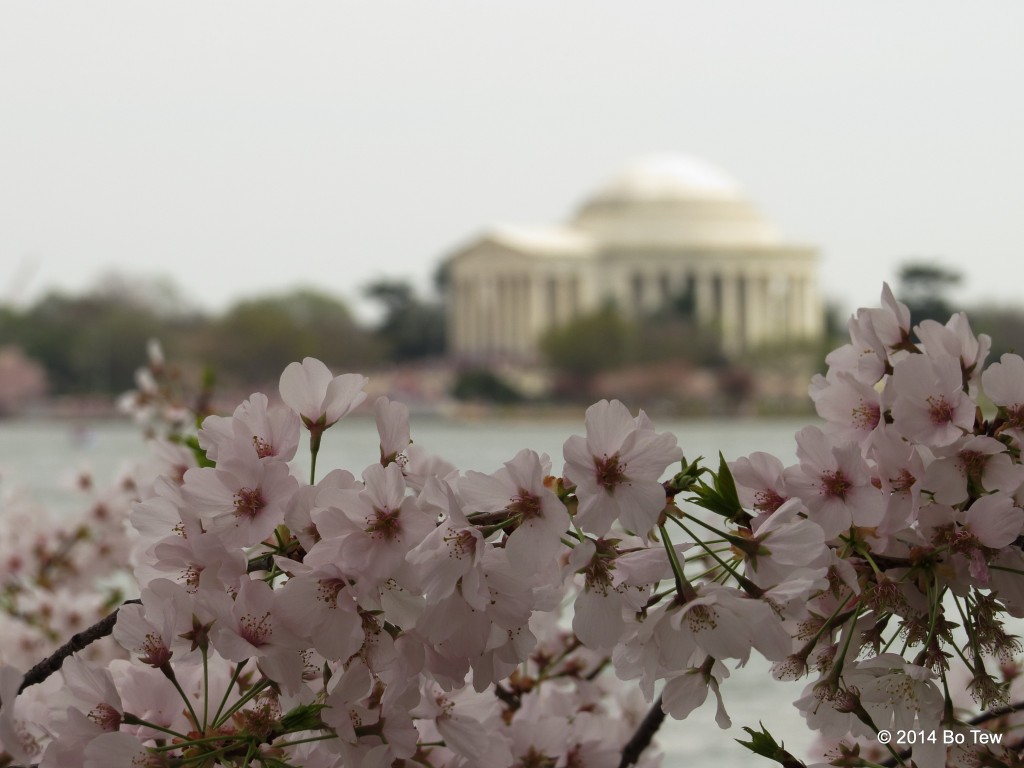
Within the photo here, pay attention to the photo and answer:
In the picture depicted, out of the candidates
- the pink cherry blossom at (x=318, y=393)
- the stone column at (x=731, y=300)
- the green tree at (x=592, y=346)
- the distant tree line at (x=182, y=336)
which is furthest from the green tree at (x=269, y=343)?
the pink cherry blossom at (x=318, y=393)

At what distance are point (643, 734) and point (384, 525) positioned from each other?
21.2 inches

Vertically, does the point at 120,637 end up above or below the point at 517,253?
above

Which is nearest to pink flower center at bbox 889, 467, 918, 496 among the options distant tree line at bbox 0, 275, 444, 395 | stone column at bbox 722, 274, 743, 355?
distant tree line at bbox 0, 275, 444, 395

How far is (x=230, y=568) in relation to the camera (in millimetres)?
1060

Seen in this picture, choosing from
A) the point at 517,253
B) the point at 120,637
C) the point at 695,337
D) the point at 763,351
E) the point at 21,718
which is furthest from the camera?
the point at 517,253

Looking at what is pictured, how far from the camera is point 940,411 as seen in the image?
1093 mm

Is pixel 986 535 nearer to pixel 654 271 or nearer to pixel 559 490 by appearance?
pixel 559 490

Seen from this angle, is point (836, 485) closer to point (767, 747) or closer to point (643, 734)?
point (767, 747)

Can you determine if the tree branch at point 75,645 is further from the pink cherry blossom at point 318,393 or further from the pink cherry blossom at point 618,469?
the pink cherry blossom at point 618,469

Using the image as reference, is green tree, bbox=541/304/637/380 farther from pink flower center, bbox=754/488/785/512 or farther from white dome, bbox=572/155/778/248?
pink flower center, bbox=754/488/785/512

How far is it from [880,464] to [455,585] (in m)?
0.33

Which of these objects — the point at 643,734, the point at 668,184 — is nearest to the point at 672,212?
the point at 668,184

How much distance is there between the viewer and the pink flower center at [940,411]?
1092 millimetres

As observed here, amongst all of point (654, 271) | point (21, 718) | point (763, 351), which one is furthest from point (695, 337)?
point (21, 718)
